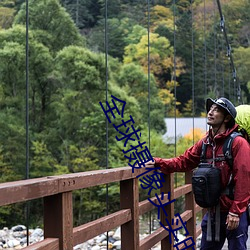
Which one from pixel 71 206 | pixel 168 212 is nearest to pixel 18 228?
pixel 168 212

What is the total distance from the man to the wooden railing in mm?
254

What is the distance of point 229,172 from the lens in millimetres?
2006

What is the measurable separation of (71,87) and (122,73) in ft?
7.66

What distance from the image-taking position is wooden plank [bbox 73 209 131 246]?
5.39ft

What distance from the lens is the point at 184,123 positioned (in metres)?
19.2

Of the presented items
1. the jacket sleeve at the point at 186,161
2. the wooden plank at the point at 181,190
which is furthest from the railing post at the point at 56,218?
the wooden plank at the point at 181,190

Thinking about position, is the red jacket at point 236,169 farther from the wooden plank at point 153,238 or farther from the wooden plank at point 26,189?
the wooden plank at point 26,189

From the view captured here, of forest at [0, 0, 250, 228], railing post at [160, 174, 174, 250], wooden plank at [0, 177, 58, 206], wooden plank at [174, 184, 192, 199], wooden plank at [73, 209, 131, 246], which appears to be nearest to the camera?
wooden plank at [0, 177, 58, 206]

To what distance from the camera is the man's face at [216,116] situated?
6.72ft

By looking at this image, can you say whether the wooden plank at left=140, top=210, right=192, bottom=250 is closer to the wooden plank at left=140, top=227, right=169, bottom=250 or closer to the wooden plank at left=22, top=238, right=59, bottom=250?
the wooden plank at left=140, top=227, right=169, bottom=250

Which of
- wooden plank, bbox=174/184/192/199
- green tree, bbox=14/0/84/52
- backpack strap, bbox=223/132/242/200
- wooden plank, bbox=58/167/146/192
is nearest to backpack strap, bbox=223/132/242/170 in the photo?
backpack strap, bbox=223/132/242/200

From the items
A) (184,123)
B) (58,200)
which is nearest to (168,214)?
(58,200)

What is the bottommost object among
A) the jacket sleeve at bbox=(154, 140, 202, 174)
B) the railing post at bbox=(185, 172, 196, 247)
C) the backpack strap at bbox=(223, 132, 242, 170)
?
the railing post at bbox=(185, 172, 196, 247)

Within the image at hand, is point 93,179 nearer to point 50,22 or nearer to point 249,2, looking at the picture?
point 50,22
